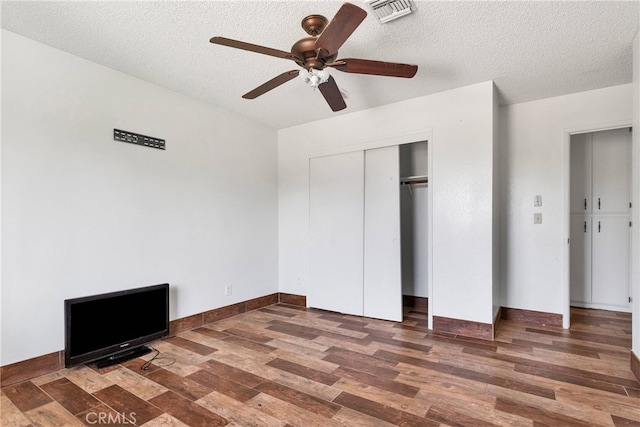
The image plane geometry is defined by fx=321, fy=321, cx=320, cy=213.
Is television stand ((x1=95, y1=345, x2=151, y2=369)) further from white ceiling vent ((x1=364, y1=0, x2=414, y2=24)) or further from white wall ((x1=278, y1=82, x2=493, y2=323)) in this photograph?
white ceiling vent ((x1=364, y1=0, x2=414, y2=24))

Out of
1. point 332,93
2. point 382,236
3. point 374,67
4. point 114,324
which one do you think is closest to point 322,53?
point 374,67

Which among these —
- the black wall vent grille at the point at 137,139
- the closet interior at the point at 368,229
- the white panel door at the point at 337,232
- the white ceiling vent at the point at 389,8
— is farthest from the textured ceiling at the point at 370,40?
the white panel door at the point at 337,232

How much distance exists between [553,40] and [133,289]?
3.89 m

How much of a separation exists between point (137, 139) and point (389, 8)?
7.94ft

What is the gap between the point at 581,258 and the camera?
4.07m

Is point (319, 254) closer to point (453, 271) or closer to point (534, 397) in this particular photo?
point (453, 271)

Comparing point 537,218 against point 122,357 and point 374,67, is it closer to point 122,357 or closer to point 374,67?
point 374,67

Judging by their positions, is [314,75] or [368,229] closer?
[314,75]

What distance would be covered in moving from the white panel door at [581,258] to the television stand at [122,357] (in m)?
4.94

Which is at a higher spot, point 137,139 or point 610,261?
point 137,139

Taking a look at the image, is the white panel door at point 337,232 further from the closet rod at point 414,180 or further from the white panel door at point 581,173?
the white panel door at point 581,173

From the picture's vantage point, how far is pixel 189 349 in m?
2.88

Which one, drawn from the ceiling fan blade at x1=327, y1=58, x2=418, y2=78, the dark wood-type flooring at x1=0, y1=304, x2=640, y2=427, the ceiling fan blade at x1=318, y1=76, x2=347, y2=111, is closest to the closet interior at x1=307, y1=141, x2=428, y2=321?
the dark wood-type flooring at x1=0, y1=304, x2=640, y2=427

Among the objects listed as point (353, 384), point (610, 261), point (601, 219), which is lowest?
point (353, 384)
